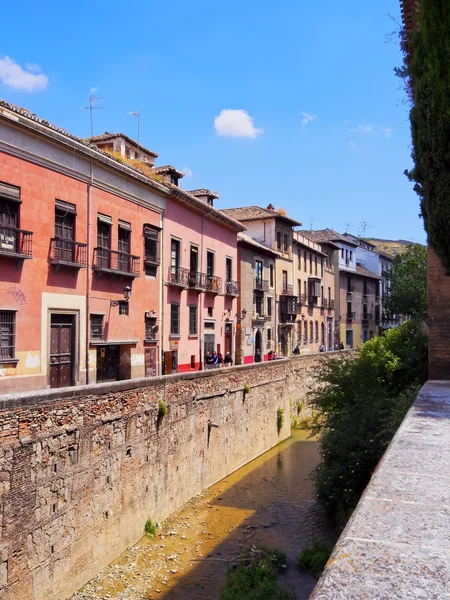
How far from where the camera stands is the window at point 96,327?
18.7 meters

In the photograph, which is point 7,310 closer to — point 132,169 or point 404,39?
point 132,169

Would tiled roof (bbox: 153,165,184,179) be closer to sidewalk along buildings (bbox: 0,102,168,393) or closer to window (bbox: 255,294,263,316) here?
sidewalk along buildings (bbox: 0,102,168,393)

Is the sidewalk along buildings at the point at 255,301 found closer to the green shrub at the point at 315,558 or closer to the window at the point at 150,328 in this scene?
the window at the point at 150,328

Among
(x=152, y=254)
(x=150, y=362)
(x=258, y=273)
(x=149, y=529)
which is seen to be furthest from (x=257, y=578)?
(x=258, y=273)

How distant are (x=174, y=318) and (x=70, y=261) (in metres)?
7.49

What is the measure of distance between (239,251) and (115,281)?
13.5m

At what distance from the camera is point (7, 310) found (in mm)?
15148

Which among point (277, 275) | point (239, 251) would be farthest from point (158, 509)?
point (277, 275)

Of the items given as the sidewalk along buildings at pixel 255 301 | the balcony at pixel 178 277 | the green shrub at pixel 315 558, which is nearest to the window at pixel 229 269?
the sidewalk along buildings at pixel 255 301

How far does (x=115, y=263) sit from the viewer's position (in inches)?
766

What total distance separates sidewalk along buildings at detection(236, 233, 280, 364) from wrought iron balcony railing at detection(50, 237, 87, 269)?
1496 cm

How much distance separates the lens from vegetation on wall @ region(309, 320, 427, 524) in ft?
42.5

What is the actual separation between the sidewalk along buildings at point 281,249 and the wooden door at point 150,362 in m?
16.8

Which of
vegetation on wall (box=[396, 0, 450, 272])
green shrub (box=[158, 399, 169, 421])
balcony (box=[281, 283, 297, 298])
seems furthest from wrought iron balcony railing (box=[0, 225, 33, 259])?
balcony (box=[281, 283, 297, 298])
